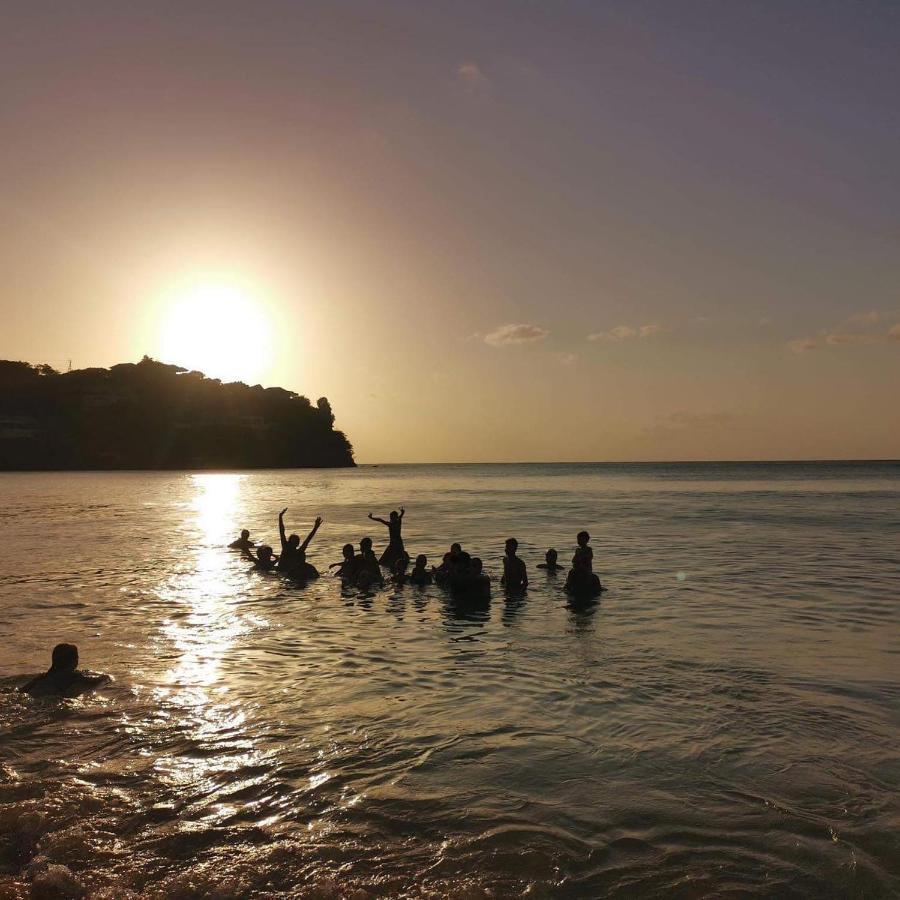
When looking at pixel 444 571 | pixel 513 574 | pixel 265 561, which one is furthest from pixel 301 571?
pixel 513 574

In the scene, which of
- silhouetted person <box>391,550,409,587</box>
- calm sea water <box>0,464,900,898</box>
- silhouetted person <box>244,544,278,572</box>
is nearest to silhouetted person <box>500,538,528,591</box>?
calm sea water <box>0,464,900,898</box>

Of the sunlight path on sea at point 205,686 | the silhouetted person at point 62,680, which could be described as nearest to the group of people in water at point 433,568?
the sunlight path on sea at point 205,686

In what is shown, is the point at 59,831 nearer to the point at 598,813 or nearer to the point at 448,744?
the point at 448,744

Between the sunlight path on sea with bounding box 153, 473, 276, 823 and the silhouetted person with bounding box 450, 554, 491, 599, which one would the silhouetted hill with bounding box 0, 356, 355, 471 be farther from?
the silhouetted person with bounding box 450, 554, 491, 599

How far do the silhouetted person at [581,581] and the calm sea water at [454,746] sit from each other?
0.47m

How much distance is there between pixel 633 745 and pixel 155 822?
5.46 m

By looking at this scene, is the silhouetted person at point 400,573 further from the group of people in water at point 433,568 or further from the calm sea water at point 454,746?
the calm sea water at point 454,746

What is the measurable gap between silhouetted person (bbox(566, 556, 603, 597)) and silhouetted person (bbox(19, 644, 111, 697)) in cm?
1204

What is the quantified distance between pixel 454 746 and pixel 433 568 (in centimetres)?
1310

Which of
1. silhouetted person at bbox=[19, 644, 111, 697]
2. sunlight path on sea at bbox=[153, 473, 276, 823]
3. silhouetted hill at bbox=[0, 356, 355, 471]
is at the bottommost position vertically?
sunlight path on sea at bbox=[153, 473, 276, 823]

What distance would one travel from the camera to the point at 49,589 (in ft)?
66.6

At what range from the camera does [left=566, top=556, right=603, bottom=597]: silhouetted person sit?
62.3 feet

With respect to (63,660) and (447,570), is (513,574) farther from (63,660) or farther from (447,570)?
(63,660)

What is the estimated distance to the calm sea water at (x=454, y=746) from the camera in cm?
595
